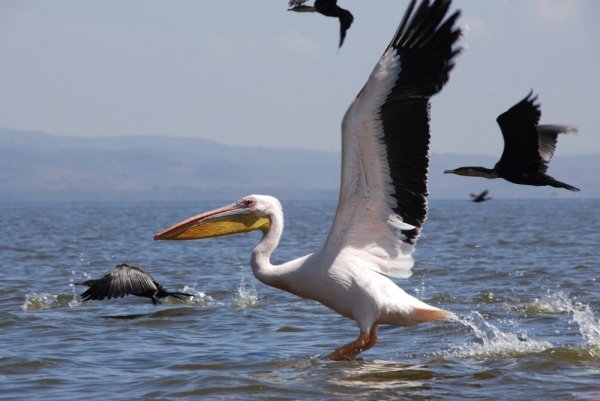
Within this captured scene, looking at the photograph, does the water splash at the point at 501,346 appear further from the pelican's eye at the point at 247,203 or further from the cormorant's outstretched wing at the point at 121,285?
the cormorant's outstretched wing at the point at 121,285

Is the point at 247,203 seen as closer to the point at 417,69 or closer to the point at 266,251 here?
the point at 266,251

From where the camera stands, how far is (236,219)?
6.89 meters

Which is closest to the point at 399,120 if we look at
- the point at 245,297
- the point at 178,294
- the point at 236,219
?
the point at 236,219

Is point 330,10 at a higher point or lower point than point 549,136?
higher

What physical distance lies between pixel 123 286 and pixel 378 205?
154 inches

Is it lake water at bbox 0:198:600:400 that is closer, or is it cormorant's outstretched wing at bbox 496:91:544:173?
lake water at bbox 0:198:600:400

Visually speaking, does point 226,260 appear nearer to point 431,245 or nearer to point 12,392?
point 431,245

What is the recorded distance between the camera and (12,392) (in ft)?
19.2

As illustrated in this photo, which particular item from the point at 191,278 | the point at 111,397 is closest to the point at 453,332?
the point at 111,397

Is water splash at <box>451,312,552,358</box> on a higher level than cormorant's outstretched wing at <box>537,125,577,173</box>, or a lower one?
lower

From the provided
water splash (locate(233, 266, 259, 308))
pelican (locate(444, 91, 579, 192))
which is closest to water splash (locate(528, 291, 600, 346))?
pelican (locate(444, 91, 579, 192))

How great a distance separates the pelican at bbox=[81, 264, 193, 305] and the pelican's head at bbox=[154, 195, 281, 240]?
2588mm

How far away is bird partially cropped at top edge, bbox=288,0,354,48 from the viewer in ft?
30.2

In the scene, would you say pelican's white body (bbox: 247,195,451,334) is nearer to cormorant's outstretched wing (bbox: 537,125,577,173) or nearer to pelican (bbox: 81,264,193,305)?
pelican (bbox: 81,264,193,305)
